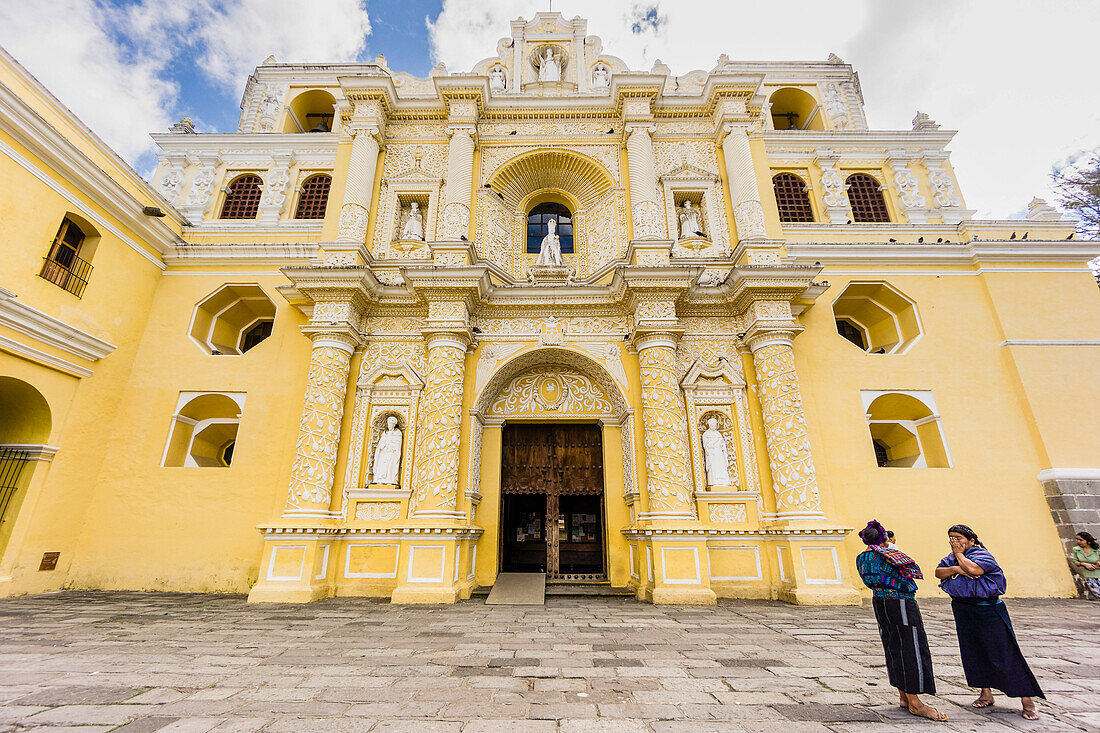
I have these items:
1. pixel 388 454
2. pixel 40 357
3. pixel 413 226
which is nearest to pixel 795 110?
pixel 413 226

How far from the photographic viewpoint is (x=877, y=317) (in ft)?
36.2

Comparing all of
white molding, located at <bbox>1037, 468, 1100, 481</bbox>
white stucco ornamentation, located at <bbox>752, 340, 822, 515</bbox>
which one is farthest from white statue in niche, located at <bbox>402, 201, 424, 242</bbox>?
white molding, located at <bbox>1037, 468, 1100, 481</bbox>

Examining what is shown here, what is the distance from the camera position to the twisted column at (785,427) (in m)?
8.30

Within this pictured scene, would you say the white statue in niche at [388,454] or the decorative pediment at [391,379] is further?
the decorative pediment at [391,379]

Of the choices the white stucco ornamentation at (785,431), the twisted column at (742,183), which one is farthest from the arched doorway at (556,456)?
the twisted column at (742,183)

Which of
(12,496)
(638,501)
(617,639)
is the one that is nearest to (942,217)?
(638,501)

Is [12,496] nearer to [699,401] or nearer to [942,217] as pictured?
[699,401]

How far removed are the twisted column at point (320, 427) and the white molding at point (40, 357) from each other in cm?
382

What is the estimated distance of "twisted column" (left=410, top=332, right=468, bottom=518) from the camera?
326 inches

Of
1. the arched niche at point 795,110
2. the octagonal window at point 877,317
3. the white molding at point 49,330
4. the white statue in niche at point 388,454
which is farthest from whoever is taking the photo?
the arched niche at point 795,110

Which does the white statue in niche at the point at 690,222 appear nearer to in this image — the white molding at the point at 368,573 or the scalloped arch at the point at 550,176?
the scalloped arch at the point at 550,176

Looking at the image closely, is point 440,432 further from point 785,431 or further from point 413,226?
point 785,431

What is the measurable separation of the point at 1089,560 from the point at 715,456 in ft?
21.2

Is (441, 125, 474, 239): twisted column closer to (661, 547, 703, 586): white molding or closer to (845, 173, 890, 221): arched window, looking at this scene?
(661, 547, 703, 586): white molding
